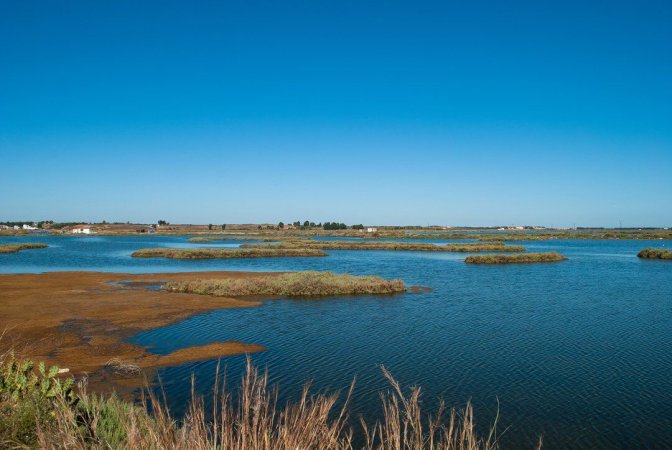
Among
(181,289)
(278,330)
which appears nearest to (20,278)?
(181,289)

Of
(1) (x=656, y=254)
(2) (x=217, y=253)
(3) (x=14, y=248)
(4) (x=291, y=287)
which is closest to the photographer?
(4) (x=291, y=287)

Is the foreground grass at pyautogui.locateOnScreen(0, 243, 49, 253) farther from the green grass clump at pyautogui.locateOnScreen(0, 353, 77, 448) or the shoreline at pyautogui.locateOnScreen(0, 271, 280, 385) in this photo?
the green grass clump at pyautogui.locateOnScreen(0, 353, 77, 448)

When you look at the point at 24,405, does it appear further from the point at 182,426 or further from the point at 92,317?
the point at 92,317

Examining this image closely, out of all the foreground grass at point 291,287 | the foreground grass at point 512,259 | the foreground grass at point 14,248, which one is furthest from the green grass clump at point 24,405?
the foreground grass at point 14,248

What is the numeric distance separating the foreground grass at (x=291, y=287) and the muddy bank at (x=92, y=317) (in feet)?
5.35

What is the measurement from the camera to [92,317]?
75.1ft

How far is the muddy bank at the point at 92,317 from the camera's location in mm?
16297

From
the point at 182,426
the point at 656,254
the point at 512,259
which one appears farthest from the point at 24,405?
the point at 656,254

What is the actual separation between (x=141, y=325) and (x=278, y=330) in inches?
250

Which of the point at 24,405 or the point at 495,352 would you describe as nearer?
the point at 24,405

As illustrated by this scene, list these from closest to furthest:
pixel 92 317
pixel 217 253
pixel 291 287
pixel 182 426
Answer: pixel 182 426 → pixel 92 317 → pixel 291 287 → pixel 217 253

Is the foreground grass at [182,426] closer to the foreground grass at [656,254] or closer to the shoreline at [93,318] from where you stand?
the shoreline at [93,318]

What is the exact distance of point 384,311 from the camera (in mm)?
25734

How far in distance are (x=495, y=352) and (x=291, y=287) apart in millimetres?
16297
